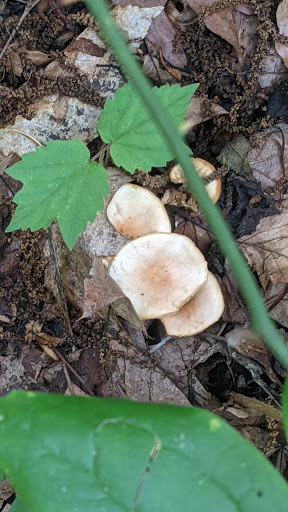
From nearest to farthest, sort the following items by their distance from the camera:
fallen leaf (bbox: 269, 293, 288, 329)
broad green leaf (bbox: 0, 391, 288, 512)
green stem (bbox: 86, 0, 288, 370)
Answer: green stem (bbox: 86, 0, 288, 370) < broad green leaf (bbox: 0, 391, 288, 512) < fallen leaf (bbox: 269, 293, 288, 329)

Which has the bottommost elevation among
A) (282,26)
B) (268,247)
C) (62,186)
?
(268,247)

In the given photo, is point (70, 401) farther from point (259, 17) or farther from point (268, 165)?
point (259, 17)

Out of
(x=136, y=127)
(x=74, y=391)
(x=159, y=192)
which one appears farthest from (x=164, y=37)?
(x=74, y=391)

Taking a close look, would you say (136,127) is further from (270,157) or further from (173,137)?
(173,137)

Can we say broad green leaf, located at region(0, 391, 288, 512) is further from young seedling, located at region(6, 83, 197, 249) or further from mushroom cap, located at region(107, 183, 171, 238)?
mushroom cap, located at region(107, 183, 171, 238)

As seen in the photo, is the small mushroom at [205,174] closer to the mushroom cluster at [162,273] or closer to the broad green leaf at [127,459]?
the mushroom cluster at [162,273]

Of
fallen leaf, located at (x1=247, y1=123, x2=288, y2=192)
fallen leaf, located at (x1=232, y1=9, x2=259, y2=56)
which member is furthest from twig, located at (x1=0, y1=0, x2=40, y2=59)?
fallen leaf, located at (x1=247, y1=123, x2=288, y2=192)

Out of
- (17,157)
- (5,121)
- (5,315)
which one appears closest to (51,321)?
(5,315)
